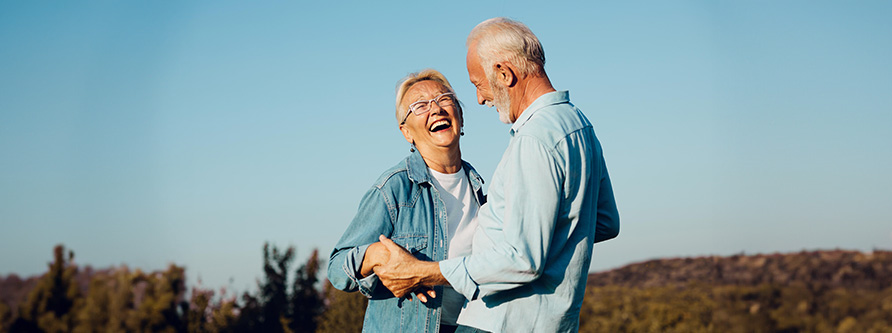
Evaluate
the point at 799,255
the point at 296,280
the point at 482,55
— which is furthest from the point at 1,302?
the point at 799,255

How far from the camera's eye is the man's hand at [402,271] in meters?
2.77

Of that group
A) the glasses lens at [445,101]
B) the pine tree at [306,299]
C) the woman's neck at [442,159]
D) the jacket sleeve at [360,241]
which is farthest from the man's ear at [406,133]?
the pine tree at [306,299]

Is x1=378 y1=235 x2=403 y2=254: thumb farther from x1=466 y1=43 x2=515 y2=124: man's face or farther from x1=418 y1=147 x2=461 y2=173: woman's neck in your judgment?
x1=418 y1=147 x2=461 y2=173: woman's neck

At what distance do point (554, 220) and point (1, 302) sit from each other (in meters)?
10.7

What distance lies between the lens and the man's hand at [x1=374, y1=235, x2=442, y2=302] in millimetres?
2771

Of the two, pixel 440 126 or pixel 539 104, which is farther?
pixel 440 126

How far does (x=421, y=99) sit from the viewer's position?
3725mm

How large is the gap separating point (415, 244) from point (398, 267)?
20.1 inches

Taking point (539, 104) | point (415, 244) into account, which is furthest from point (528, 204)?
point (415, 244)

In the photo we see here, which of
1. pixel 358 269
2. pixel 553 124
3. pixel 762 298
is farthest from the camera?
pixel 762 298

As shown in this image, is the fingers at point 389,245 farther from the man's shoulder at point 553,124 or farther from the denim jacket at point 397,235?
the man's shoulder at point 553,124

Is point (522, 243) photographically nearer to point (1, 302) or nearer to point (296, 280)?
point (296, 280)

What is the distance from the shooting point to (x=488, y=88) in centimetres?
272

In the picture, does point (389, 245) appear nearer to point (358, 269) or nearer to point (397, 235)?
point (358, 269)
